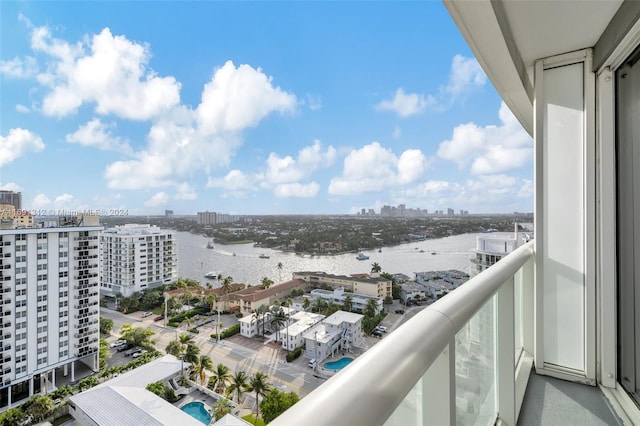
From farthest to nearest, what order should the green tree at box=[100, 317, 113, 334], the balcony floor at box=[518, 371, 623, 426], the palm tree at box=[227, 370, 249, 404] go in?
1. the green tree at box=[100, 317, 113, 334]
2. the palm tree at box=[227, 370, 249, 404]
3. the balcony floor at box=[518, 371, 623, 426]

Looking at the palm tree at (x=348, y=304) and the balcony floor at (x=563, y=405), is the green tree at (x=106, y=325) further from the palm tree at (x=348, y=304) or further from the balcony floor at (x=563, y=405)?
the balcony floor at (x=563, y=405)

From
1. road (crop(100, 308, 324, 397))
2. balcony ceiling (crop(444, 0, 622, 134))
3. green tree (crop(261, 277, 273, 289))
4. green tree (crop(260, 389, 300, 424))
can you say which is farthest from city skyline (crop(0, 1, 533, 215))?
green tree (crop(260, 389, 300, 424))

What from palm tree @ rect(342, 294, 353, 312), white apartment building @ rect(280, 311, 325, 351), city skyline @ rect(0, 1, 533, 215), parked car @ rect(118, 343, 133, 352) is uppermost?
city skyline @ rect(0, 1, 533, 215)

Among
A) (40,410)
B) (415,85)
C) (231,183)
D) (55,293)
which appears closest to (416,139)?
(415,85)

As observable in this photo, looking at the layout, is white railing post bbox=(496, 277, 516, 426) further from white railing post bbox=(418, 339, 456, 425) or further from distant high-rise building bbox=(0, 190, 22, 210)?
distant high-rise building bbox=(0, 190, 22, 210)

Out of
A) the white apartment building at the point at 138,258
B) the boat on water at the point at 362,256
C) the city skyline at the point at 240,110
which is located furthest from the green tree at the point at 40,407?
the boat on water at the point at 362,256
